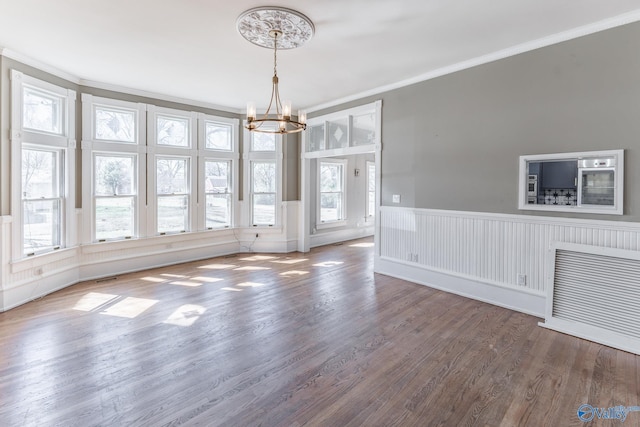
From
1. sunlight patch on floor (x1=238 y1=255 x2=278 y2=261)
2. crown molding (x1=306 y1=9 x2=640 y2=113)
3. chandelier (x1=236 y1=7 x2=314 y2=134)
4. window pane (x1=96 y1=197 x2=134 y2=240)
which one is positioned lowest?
sunlight patch on floor (x1=238 y1=255 x2=278 y2=261)

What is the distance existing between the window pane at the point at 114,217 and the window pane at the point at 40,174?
657mm

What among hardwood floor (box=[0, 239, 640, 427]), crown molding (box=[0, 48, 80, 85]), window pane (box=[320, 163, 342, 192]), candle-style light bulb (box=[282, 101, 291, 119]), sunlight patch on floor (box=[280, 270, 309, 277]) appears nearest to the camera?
hardwood floor (box=[0, 239, 640, 427])

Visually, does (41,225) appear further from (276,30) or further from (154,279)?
(276,30)

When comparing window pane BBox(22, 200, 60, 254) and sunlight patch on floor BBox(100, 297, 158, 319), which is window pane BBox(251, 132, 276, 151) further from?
sunlight patch on floor BBox(100, 297, 158, 319)

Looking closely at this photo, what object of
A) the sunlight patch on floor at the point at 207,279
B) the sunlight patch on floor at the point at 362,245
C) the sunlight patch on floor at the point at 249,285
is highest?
the sunlight patch on floor at the point at 362,245

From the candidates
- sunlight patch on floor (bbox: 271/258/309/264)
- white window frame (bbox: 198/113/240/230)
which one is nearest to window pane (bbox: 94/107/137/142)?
white window frame (bbox: 198/113/240/230)

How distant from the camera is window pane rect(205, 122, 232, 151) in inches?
246

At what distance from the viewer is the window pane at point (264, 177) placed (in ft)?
22.1

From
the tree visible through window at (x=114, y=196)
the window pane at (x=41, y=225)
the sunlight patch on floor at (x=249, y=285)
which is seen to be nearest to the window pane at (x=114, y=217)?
the tree visible through window at (x=114, y=196)

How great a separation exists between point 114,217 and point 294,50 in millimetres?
3879

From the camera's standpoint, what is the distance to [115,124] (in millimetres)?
5129

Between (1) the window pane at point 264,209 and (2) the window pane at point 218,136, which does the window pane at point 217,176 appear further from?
(1) the window pane at point 264,209

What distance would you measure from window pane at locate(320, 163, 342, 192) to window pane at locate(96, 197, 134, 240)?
415 cm

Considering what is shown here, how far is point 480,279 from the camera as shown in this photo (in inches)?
158
